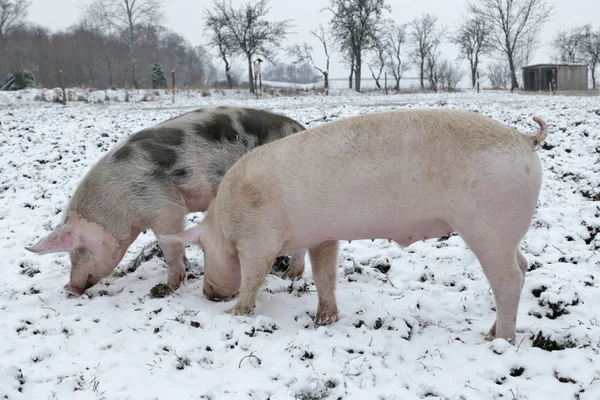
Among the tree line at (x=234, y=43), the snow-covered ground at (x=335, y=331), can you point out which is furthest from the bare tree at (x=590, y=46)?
the snow-covered ground at (x=335, y=331)

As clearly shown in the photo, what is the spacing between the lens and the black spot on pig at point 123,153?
484 centimetres

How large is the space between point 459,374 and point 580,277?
81.1 inches

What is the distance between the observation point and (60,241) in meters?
4.69

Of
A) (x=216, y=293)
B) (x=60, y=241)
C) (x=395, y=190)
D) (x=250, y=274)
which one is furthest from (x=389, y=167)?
(x=60, y=241)

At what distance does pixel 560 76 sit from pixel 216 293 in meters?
51.0

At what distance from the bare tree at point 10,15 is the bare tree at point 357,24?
37.4 m

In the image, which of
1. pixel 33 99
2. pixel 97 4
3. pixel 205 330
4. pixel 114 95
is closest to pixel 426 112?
pixel 205 330

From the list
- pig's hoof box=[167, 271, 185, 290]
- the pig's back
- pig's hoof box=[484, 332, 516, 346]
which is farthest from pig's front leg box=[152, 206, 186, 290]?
pig's hoof box=[484, 332, 516, 346]

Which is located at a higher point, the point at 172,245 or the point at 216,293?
the point at 172,245

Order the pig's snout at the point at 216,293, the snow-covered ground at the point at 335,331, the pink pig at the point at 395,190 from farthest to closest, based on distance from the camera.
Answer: the pig's snout at the point at 216,293
the pink pig at the point at 395,190
the snow-covered ground at the point at 335,331

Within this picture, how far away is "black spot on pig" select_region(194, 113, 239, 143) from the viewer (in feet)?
16.3

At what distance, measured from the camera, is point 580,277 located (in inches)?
175

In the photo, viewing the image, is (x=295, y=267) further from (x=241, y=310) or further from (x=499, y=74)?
(x=499, y=74)

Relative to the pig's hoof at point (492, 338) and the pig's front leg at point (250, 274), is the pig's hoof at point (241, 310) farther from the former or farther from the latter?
the pig's hoof at point (492, 338)
